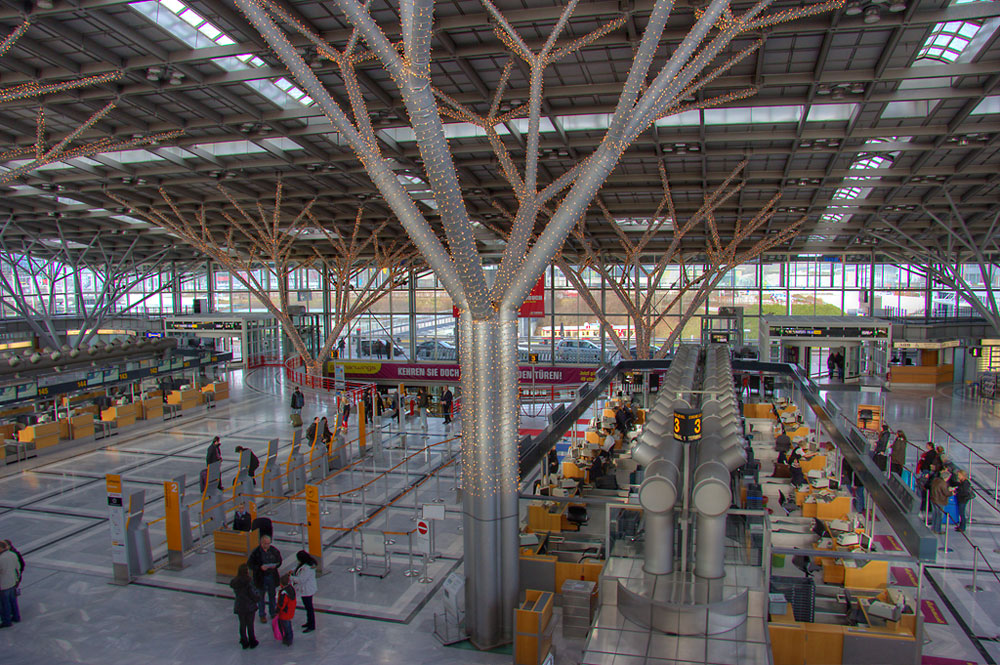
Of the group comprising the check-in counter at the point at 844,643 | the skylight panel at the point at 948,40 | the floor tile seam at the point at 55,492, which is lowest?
the floor tile seam at the point at 55,492

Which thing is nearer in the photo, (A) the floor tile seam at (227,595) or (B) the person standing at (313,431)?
(A) the floor tile seam at (227,595)

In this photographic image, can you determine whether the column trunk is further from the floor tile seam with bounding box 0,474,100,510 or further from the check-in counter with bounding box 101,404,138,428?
the check-in counter with bounding box 101,404,138,428

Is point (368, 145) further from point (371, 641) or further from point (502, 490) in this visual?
point (371, 641)

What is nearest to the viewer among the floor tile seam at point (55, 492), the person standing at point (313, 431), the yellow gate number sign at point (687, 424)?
the yellow gate number sign at point (687, 424)

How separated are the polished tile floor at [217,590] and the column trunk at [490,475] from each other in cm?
63

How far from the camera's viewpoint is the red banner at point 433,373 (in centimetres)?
3859

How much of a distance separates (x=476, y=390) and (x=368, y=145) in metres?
3.39

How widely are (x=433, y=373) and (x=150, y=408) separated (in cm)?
1645

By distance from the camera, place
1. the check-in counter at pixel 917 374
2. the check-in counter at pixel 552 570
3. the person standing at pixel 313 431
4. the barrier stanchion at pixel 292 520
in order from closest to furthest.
A: the check-in counter at pixel 552 570 < the barrier stanchion at pixel 292 520 < the person standing at pixel 313 431 < the check-in counter at pixel 917 374

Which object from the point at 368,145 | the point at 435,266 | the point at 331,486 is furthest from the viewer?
the point at 331,486

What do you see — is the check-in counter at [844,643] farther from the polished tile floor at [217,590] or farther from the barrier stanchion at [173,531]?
the barrier stanchion at [173,531]

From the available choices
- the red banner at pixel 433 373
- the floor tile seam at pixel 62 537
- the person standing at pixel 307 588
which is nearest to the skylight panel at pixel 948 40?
the person standing at pixel 307 588

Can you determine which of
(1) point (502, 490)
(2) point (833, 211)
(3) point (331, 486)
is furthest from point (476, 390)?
(2) point (833, 211)

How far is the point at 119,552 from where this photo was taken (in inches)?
448
